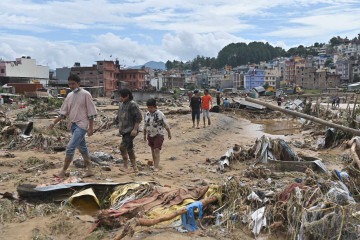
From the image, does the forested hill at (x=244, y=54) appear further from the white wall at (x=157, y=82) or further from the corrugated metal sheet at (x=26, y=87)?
the corrugated metal sheet at (x=26, y=87)

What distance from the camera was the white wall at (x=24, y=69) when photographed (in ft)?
177

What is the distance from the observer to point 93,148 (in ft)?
31.0

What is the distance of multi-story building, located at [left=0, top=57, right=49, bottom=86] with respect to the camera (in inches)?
2068

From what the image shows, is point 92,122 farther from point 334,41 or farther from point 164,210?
point 334,41

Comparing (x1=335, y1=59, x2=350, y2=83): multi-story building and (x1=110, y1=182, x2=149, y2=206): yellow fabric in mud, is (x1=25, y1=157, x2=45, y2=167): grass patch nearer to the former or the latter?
(x1=110, y1=182, x2=149, y2=206): yellow fabric in mud

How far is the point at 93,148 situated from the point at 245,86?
90.2 meters

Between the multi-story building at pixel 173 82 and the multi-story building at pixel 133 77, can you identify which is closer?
the multi-story building at pixel 133 77

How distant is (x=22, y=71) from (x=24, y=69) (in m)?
0.50

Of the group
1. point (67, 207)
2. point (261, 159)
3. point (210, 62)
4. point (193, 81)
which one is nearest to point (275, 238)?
point (67, 207)

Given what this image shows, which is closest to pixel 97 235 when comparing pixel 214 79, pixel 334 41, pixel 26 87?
pixel 26 87

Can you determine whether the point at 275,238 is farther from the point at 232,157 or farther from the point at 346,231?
the point at 232,157

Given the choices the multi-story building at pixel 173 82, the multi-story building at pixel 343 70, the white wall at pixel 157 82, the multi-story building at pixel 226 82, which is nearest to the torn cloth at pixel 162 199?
the white wall at pixel 157 82

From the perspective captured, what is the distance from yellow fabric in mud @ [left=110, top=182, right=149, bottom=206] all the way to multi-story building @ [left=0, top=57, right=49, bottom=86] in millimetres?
51942

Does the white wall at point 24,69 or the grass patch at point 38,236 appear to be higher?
the white wall at point 24,69
